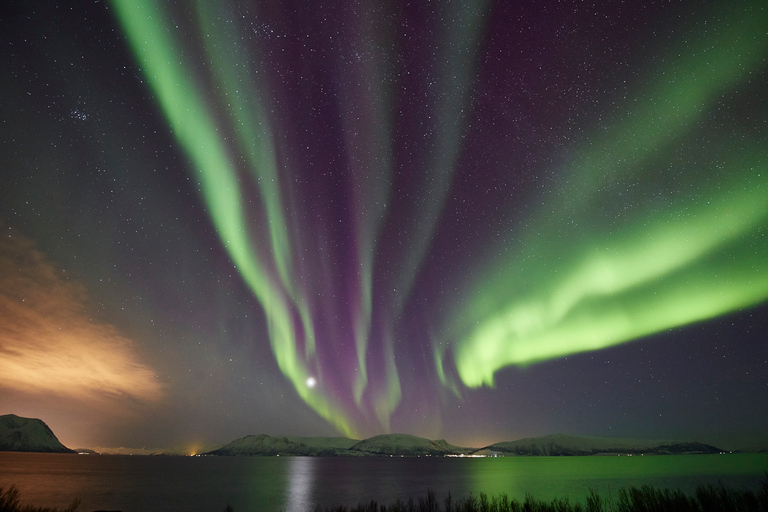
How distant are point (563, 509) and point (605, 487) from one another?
69662 mm

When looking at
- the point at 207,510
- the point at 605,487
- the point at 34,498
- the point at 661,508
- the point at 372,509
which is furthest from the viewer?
the point at 605,487

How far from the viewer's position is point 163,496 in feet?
221

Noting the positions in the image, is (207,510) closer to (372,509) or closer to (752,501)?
(372,509)

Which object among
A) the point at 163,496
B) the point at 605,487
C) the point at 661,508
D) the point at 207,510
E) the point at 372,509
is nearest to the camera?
the point at 661,508

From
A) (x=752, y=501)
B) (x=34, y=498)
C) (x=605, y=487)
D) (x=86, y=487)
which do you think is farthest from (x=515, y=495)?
(x=86, y=487)

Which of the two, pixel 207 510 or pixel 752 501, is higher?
pixel 752 501

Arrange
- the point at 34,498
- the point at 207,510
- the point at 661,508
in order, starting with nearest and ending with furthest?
1. the point at 661,508
2. the point at 207,510
3. the point at 34,498

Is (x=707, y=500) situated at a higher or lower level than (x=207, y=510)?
higher

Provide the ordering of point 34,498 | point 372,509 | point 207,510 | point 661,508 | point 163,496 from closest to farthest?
1. point 661,508
2. point 372,509
3. point 207,510
4. point 34,498
5. point 163,496

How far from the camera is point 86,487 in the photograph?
80062 mm

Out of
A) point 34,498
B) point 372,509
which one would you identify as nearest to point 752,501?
point 372,509

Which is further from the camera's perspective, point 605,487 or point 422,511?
point 605,487

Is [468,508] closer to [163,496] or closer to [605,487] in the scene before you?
[163,496]

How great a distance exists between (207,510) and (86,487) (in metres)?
48.8
